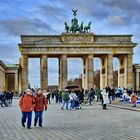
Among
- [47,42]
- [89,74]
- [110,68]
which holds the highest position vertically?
[47,42]

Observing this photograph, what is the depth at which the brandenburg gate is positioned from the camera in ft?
315

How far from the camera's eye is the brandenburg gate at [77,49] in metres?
96.1

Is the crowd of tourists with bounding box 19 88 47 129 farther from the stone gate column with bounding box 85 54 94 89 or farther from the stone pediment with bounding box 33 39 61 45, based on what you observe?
the stone gate column with bounding box 85 54 94 89

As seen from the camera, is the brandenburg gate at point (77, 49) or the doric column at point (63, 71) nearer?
the brandenburg gate at point (77, 49)

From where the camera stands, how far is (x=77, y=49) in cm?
9631

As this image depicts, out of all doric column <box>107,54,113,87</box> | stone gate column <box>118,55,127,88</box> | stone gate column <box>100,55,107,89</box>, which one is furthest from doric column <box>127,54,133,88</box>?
stone gate column <box>100,55,107,89</box>

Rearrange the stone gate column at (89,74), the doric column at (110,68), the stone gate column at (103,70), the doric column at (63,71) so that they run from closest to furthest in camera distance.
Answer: the doric column at (63,71) < the doric column at (110,68) < the stone gate column at (89,74) < the stone gate column at (103,70)

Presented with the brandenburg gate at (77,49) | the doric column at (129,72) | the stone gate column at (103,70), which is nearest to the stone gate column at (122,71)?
the brandenburg gate at (77,49)

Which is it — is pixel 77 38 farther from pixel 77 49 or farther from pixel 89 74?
pixel 89 74

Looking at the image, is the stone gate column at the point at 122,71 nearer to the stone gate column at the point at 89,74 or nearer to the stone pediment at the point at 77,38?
the stone gate column at the point at 89,74

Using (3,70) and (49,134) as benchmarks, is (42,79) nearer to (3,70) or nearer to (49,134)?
(3,70)

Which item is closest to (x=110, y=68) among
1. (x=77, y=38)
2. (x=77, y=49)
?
(x=77, y=49)

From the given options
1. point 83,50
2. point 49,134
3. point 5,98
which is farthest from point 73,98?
point 83,50

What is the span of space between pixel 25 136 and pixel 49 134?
3.62 feet
